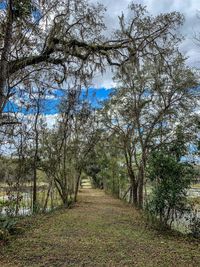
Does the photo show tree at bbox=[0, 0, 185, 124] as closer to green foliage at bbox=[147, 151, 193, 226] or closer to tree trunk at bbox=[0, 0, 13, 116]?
tree trunk at bbox=[0, 0, 13, 116]

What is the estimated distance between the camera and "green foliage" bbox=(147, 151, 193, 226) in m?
7.93

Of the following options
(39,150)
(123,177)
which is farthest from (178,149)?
(123,177)

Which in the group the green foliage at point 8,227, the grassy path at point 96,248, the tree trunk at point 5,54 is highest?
the tree trunk at point 5,54

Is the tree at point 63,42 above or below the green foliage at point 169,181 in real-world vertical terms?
above

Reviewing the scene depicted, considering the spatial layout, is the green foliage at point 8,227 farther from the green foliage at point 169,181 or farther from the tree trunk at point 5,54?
the green foliage at point 169,181

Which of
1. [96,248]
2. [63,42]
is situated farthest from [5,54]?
[96,248]

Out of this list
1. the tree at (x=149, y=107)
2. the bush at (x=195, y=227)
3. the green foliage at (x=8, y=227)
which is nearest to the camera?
the green foliage at (x=8, y=227)

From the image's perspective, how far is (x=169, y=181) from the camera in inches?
317

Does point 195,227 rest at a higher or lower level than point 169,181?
lower

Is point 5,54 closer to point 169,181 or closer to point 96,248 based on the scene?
point 96,248

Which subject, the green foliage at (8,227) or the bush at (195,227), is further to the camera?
the bush at (195,227)

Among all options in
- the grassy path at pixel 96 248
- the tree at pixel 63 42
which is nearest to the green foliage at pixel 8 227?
the grassy path at pixel 96 248

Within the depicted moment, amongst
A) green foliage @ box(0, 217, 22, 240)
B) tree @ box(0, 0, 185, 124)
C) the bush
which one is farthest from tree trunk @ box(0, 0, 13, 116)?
the bush

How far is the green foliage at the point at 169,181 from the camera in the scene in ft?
26.0
